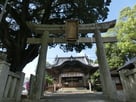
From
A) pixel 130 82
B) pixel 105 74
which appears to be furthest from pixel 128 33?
pixel 130 82

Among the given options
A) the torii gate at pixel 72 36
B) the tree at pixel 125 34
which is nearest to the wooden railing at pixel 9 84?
the torii gate at pixel 72 36

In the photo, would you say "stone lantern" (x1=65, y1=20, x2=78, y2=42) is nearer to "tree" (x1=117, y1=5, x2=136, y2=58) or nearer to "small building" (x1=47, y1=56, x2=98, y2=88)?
"tree" (x1=117, y1=5, x2=136, y2=58)

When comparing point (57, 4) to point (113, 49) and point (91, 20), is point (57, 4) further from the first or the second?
point (113, 49)

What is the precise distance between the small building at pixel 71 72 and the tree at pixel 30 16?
12873 millimetres

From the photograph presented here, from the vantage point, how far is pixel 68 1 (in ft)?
39.2

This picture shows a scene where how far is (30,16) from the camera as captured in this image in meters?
13.2

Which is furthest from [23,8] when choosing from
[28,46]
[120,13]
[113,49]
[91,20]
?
[113,49]

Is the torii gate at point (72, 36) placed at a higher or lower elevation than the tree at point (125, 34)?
lower

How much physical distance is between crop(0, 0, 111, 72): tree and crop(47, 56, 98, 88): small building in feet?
42.2

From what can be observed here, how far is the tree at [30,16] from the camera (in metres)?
11.7

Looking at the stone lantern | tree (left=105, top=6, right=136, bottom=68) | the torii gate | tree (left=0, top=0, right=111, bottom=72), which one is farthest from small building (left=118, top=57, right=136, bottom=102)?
tree (left=105, top=6, right=136, bottom=68)

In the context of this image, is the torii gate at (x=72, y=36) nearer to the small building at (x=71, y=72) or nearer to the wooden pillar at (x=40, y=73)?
the wooden pillar at (x=40, y=73)

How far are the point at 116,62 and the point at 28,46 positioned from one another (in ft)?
51.9

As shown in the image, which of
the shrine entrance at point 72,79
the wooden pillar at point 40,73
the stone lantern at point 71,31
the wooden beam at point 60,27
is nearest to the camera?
the wooden pillar at point 40,73
